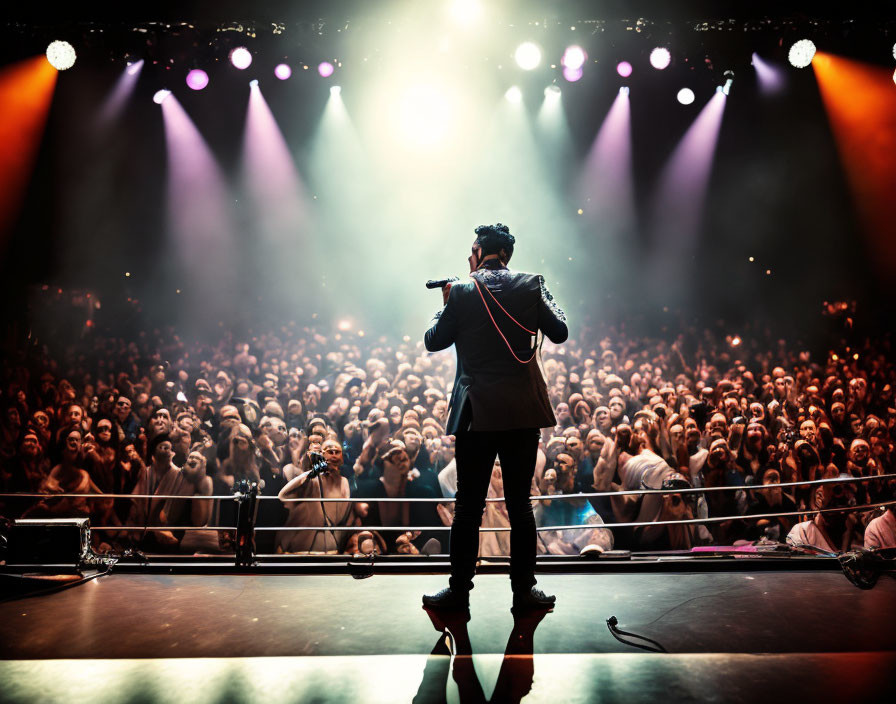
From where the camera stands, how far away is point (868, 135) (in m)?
7.18

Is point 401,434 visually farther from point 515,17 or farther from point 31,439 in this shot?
point 515,17

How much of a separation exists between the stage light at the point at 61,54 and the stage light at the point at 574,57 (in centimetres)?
541

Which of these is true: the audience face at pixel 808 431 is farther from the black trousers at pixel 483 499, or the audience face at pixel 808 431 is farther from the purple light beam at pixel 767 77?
the purple light beam at pixel 767 77

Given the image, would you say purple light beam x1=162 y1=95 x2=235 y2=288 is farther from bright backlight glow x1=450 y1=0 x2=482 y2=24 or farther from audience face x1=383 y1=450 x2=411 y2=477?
audience face x1=383 y1=450 x2=411 y2=477

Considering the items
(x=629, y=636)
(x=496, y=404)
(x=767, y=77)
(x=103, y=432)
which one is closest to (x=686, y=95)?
(x=767, y=77)

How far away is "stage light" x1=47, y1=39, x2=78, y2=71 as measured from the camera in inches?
229

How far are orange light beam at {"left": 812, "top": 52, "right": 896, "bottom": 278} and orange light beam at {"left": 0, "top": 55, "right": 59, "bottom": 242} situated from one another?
359 inches

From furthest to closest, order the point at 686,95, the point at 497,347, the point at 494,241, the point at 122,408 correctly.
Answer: the point at 686,95 < the point at 122,408 < the point at 494,241 < the point at 497,347

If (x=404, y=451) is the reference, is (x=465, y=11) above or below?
above

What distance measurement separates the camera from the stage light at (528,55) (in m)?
6.15

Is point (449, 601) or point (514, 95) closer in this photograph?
point (449, 601)

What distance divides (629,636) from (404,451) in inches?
101

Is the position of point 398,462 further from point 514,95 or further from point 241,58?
point 514,95

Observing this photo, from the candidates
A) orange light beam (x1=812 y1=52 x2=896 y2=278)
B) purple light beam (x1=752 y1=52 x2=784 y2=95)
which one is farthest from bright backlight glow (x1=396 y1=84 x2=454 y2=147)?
orange light beam (x1=812 y1=52 x2=896 y2=278)
